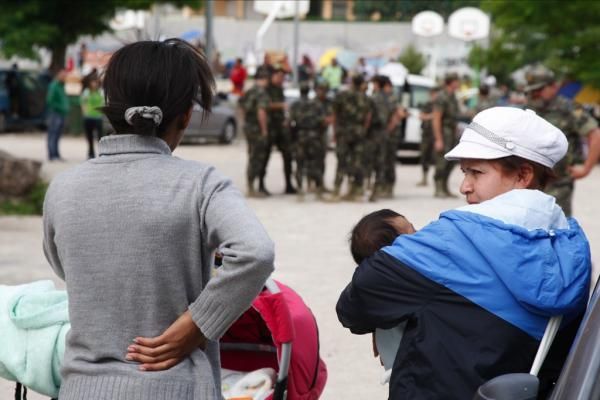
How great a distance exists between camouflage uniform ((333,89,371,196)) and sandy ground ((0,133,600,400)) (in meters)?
0.47

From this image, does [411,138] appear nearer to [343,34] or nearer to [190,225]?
[190,225]

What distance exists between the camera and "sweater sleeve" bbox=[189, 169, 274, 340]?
8.36ft

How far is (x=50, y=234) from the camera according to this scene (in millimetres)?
2842

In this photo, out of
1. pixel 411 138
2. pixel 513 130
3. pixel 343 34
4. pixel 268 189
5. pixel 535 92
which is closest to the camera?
pixel 513 130

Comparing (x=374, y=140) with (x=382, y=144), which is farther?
(x=382, y=144)

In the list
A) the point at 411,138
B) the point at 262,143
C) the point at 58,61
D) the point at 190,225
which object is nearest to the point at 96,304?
the point at 190,225

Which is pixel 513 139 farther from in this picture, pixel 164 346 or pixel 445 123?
pixel 445 123

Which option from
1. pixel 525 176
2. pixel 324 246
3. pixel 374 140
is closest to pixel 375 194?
pixel 374 140

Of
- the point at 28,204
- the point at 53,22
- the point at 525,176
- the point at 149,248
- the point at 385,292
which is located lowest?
the point at 28,204

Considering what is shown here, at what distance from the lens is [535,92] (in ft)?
28.8

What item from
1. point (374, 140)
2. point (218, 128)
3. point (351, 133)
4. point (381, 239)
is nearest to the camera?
point (381, 239)

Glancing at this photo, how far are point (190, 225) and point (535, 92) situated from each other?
6536 millimetres

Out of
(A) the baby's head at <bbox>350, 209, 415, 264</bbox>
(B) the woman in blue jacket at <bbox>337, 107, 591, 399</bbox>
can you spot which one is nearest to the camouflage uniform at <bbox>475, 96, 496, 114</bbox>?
(A) the baby's head at <bbox>350, 209, 415, 264</bbox>

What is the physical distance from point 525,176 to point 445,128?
14.7m
